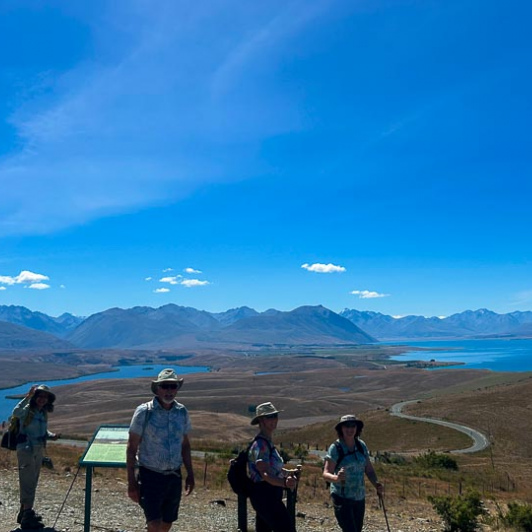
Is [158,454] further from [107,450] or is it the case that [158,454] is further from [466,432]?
[466,432]

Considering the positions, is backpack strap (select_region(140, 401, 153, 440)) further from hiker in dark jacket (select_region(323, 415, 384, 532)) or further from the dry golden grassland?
the dry golden grassland

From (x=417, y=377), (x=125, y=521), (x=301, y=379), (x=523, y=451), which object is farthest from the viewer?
(x=301, y=379)

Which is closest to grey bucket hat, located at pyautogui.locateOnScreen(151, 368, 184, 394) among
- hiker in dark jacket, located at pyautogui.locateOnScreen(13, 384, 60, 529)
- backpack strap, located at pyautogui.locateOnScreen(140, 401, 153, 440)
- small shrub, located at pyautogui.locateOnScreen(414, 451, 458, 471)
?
backpack strap, located at pyautogui.locateOnScreen(140, 401, 153, 440)

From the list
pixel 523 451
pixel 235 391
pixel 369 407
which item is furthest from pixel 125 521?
pixel 235 391

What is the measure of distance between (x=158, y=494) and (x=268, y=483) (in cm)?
139

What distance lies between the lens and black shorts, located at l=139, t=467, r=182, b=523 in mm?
6129

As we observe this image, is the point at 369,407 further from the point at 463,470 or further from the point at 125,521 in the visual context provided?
the point at 125,521

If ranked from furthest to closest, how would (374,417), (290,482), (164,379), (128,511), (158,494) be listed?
(374,417)
(128,511)
(164,379)
(158,494)
(290,482)

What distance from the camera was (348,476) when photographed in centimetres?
659

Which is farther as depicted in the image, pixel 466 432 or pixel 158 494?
pixel 466 432

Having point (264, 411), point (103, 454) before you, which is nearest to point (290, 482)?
point (264, 411)

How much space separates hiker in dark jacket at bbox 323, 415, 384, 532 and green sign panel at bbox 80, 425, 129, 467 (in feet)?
11.3

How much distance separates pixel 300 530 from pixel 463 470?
29.0 m

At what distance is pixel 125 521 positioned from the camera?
35.1 ft
